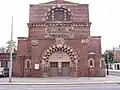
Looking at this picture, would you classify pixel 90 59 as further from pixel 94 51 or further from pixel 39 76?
pixel 39 76

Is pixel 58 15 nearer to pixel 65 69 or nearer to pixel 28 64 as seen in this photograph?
pixel 65 69

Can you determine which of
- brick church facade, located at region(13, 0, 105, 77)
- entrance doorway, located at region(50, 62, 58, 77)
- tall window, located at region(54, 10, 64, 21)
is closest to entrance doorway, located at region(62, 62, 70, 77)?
brick church facade, located at region(13, 0, 105, 77)

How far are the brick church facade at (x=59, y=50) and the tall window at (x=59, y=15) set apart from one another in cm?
34

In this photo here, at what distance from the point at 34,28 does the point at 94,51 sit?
1281 centimetres

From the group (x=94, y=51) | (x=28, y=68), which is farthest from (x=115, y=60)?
(x=28, y=68)

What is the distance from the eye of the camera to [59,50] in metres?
43.5

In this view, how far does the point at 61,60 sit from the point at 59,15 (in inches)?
384

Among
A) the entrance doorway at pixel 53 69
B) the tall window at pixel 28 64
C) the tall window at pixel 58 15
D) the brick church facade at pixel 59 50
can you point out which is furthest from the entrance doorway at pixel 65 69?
the tall window at pixel 58 15

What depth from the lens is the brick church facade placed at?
141 ft

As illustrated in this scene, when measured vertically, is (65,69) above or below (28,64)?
below

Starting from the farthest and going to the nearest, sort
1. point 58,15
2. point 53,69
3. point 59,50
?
1. point 58,15
2. point 59,50
3. point 53,69

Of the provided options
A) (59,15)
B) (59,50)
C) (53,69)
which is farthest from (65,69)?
(59,15)

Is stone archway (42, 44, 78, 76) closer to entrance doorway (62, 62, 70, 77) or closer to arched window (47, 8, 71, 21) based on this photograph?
entrance doorway (62, 62, 70, 77)

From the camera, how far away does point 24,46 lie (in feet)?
147
